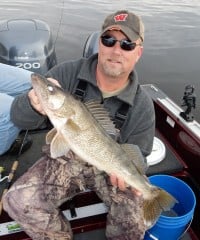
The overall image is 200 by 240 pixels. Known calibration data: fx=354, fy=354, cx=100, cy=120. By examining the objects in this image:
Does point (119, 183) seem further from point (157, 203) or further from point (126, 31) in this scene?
point (126, 31)

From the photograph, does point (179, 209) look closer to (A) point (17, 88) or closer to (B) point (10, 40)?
(A) point (17, 88)

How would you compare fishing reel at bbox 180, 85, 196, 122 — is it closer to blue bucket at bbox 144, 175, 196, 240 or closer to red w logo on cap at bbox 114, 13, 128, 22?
blue bucket at bbox 144, 175, 196, 240

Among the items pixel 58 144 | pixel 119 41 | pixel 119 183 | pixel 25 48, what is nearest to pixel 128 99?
pixel 119 41

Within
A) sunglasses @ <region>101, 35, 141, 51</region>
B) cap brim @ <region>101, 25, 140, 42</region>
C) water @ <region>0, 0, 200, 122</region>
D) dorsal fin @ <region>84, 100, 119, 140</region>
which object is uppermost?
cap brim @ <region>101, 25, 140, 42</region>

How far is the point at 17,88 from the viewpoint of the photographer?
379cm

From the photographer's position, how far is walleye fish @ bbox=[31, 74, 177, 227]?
2389 millimetres

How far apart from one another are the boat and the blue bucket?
17 cm

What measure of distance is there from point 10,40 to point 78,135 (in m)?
2.62

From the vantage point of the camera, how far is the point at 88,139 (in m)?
2.49

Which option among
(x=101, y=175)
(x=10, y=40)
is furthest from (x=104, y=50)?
(x=10, y=40)

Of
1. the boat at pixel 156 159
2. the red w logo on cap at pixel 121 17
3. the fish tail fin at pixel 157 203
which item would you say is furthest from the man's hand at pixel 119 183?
the red w logo on cap at pixel 121 17

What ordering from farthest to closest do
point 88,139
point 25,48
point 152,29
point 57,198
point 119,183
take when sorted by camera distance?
point 152,29 < point 25,48 < point 57,198 < point 119,183 < point 88,139

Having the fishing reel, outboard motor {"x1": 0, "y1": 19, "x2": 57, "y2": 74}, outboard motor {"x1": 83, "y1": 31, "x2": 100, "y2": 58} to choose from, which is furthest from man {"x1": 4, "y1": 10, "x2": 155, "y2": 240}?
outboard motor {"x1": 83, "y1": 31, "x2": 100, "y2": 58}

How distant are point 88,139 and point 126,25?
106 cm
